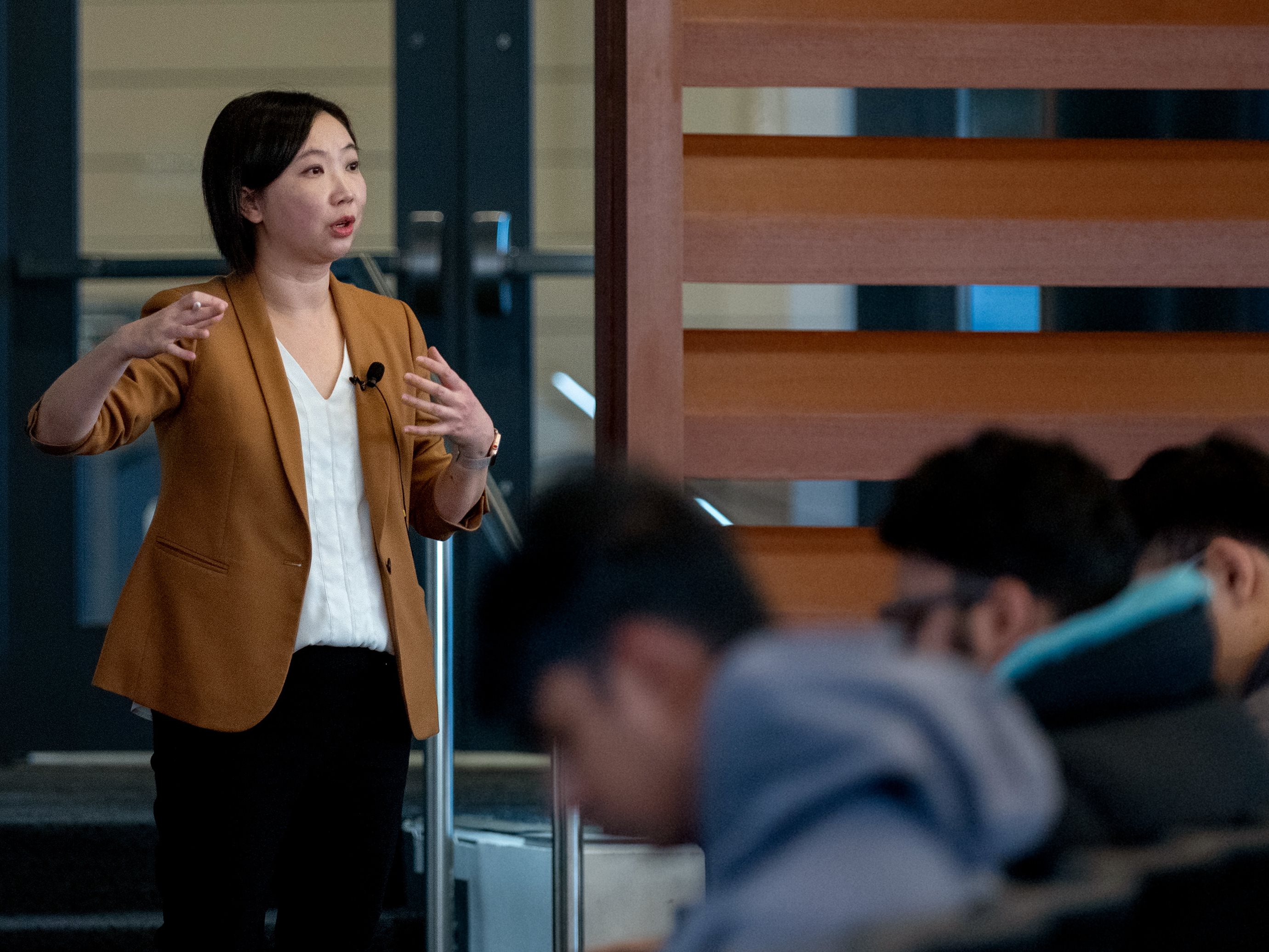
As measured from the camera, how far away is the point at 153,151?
3639 mm

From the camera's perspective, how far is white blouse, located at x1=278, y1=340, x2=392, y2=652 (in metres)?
1.63

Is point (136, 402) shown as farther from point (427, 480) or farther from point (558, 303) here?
point (558, 303)

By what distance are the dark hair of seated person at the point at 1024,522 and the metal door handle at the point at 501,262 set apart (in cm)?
252

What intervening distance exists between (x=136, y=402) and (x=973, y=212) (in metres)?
1.08

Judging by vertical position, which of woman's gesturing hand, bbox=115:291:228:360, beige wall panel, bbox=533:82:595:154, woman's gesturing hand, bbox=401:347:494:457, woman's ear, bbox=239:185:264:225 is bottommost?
woman's gesturing hand, bbox=401:347:494:457

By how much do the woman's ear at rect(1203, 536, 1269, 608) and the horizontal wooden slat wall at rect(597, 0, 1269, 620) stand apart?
0.40 m

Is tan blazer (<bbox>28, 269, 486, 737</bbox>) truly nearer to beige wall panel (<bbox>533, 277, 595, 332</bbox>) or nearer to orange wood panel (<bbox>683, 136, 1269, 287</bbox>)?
orange wood panel (<bbox>683, 136, 1269, 287</bbox>)

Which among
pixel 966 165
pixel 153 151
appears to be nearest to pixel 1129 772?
pixel 966 165

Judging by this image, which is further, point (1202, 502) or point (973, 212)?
point (973, 212)

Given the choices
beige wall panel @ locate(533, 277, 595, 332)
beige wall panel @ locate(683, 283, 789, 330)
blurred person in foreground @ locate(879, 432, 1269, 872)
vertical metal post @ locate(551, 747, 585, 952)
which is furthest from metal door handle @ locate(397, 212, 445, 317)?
blurred person in foreground @ locate(879, 432, 1269, 872)

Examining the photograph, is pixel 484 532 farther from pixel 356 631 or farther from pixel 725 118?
pixel 356 631

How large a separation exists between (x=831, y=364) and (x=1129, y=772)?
3.43 feet

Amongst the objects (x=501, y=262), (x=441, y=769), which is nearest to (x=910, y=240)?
(x=441, y=769)

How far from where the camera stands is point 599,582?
826mm
